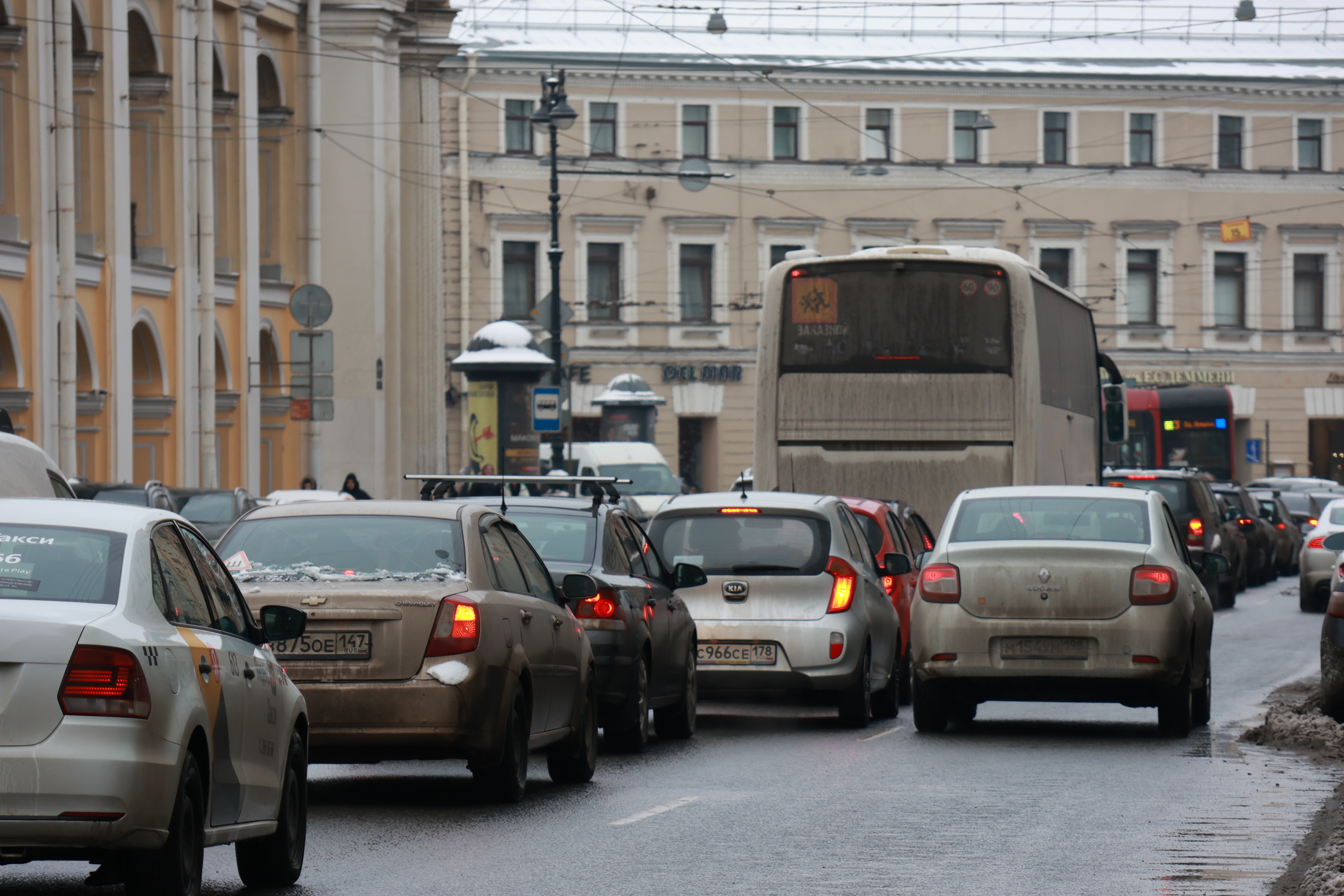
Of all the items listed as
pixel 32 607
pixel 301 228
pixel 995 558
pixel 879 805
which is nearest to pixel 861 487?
pixel 995 558

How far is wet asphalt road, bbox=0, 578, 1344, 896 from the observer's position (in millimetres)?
8438

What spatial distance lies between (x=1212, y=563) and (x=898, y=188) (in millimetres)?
50982

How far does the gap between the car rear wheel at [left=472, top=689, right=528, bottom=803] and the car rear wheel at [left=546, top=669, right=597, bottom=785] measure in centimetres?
85

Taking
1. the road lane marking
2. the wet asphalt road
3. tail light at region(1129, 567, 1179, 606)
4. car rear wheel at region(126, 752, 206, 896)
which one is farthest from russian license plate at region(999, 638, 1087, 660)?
car rear wheel at region(126, 752, 206, 896)

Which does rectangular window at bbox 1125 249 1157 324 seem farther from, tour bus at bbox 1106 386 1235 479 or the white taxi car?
the white taxi car

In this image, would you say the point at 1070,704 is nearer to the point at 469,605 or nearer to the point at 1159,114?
the point at 469,605

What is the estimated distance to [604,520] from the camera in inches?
533

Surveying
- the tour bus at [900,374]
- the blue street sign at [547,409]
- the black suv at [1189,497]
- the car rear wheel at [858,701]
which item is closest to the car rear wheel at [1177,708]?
the car rear wheel at [858,701]

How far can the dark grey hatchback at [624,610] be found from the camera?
1293cm

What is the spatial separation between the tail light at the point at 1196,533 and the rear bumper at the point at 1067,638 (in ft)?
50.1

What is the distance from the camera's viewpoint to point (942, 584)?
46.4 feet

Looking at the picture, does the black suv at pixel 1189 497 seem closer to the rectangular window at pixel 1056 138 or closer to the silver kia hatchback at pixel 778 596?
the silver kia hatchback at pixel 778 596

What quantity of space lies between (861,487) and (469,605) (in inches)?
474

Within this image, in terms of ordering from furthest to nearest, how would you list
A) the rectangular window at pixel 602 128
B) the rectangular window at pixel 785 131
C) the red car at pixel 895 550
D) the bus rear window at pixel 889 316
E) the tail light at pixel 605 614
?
the rectangular window at pixel 785 131
the rectangular window at pixel 602 128
the bus rear window at pixel 889 316
the red car at pixel 895 550
the tail light at pixel 605 614
